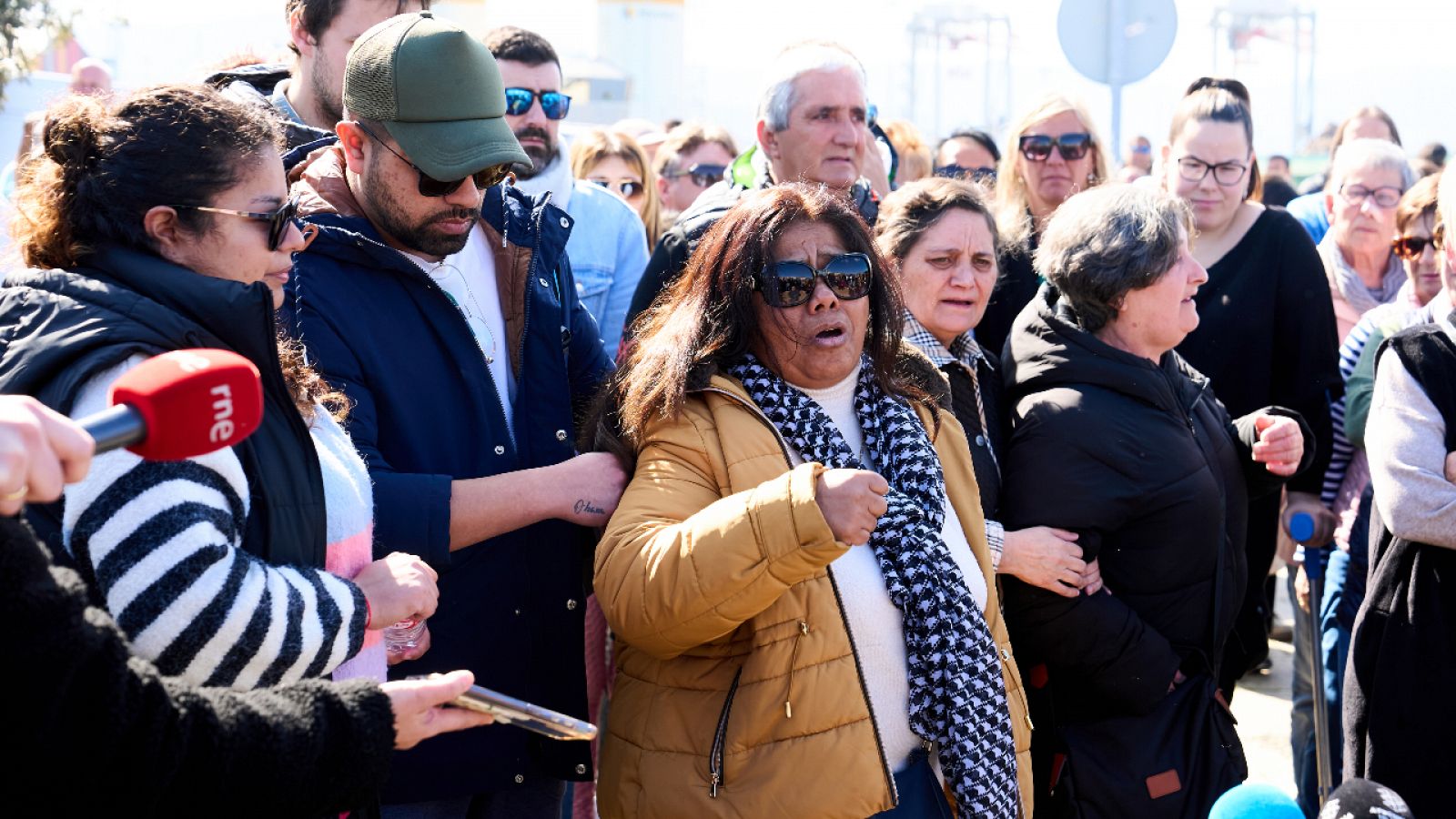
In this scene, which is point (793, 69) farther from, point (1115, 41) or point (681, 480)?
point (1115, 41)

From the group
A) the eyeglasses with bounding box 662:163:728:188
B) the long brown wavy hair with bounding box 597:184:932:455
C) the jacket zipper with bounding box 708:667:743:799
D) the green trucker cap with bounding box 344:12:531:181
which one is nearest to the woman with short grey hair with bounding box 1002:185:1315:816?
the long brown wavy hair with bounding box 597:184:932:455

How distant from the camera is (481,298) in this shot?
3.03 meters

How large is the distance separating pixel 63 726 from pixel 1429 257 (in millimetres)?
4547

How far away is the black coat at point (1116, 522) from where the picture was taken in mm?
3473

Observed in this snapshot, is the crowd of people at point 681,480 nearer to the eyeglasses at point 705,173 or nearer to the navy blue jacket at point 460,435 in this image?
the navy blue jacket at point 460,435

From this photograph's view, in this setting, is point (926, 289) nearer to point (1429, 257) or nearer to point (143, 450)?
point (1429, 257)

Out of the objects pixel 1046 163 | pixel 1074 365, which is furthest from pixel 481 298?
pixel 1046 163

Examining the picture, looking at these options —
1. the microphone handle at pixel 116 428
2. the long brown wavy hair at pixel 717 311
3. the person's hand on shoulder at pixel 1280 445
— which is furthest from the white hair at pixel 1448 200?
the microphone handle at pixel 116 428

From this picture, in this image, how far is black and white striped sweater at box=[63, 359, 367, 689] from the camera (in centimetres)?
177

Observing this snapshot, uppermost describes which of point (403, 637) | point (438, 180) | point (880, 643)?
point (438, 180)

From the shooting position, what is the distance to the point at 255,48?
4492 millimetres

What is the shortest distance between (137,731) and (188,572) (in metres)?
0.38

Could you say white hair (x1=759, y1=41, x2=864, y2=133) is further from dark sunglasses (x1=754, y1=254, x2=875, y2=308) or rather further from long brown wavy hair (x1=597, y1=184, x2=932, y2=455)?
dark sunglasses (x1=754, y1=254, x2=875, y2=308)

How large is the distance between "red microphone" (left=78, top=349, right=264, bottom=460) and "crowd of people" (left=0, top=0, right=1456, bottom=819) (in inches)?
2.4
